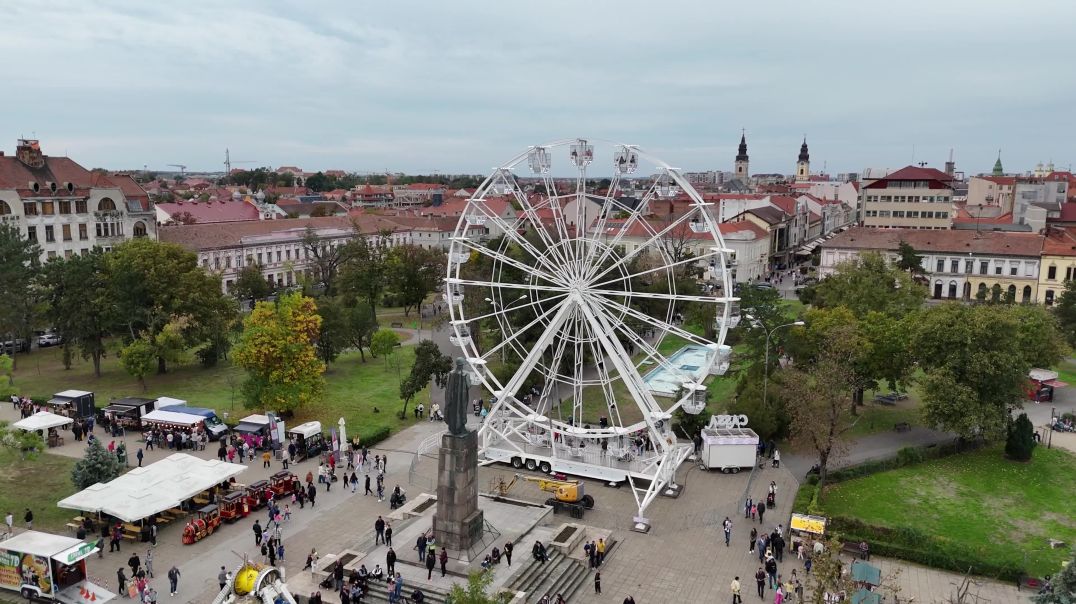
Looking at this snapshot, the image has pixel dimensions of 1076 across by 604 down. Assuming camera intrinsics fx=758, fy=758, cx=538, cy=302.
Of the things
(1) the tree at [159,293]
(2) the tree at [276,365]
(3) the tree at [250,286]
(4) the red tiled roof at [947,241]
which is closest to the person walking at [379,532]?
(2) the tree at [276,365]

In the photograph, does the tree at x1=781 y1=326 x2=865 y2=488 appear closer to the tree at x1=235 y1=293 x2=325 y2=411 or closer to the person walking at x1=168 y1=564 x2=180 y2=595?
the person walking at x1=168 y1=564 x2=180 y2=595

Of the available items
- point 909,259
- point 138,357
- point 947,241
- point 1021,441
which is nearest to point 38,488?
point 138,357

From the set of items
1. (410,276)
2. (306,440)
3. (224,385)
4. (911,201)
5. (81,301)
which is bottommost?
(224,385)

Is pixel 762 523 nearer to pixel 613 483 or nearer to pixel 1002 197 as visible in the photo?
pixel 613 483

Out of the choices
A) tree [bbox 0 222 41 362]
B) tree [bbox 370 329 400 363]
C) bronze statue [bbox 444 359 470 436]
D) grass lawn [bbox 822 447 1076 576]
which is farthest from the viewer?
tree [bbox 370 329 400 363]

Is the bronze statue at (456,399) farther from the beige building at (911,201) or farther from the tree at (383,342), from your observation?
the beige building at (911,201)

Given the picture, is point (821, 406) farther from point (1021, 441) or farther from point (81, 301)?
point (81, 301)

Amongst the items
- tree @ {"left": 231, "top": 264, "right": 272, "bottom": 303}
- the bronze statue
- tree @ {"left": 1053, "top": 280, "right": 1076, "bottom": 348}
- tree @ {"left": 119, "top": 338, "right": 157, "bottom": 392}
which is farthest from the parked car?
tree @ {"left": 1053, "top": 280, "right": 1076, "bottom": 348}
